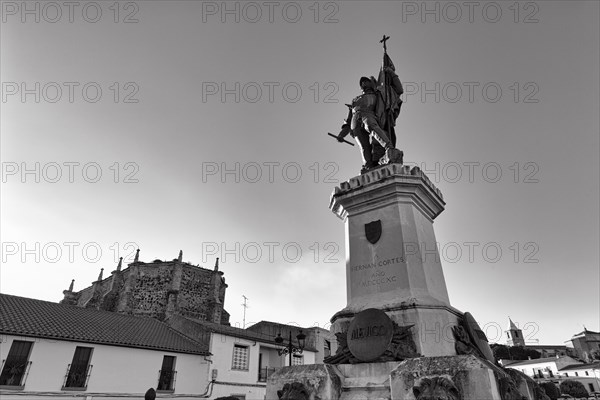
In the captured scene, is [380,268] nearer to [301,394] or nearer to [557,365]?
[301,394]

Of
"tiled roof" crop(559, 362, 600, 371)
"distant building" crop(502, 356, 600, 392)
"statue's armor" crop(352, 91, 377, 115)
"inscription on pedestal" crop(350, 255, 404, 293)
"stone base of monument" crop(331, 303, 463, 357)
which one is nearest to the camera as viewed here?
"stone base of monument" crop(331, 303, 463, 357)

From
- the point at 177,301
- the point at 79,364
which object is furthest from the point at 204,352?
the point at 177,301

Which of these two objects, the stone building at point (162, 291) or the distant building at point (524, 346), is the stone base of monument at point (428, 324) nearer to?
the stone building at point (162, 291)

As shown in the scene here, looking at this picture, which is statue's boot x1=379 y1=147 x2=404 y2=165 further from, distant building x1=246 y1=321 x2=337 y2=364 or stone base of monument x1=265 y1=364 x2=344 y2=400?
distant building x1=246 y1=321 x2=337 y2=364

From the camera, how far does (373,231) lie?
512cm

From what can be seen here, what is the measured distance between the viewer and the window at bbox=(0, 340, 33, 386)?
15.2 metres

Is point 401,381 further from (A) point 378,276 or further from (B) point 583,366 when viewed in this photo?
(B) point 583,366

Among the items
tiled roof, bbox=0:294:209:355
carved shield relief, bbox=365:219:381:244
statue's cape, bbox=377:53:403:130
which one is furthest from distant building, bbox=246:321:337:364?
carved shield relief, bbox=365:219:381:244

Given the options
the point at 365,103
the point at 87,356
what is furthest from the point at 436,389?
the point at 87,356

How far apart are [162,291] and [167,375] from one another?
20339 millimetres

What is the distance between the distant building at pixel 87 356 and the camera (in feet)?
52.0

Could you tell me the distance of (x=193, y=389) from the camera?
2117 centimetres

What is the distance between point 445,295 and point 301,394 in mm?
2505

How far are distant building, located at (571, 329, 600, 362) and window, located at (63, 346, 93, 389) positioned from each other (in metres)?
116
